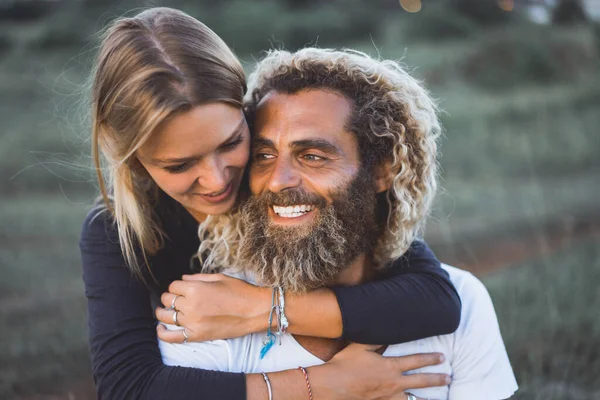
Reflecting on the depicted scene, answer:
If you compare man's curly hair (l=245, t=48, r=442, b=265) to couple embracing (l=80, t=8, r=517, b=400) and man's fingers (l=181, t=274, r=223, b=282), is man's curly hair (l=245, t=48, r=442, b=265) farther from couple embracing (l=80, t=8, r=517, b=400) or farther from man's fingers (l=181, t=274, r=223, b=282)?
man's fingers (l=181, t=274, r=223, b=282)

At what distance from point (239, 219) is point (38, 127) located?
11023 mm

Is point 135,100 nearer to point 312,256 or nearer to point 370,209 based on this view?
point 312,256

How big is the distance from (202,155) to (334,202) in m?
0.65

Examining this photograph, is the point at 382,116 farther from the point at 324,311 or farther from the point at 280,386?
the point at 280,386

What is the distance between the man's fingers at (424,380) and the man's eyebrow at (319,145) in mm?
1062

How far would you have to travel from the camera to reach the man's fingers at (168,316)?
9.02 ft

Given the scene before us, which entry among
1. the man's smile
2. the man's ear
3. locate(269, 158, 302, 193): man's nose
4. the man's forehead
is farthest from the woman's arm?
the man's forehead

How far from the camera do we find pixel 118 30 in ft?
9.71

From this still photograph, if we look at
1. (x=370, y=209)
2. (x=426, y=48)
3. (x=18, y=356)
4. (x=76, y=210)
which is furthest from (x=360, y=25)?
(x=370, y=209)

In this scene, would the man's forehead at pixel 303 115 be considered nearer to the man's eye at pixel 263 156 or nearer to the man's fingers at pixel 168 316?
the man's eye at pixel 263 156

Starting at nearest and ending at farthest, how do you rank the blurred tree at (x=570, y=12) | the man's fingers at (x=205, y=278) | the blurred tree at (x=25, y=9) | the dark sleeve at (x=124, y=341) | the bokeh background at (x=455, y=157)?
1. the dark sleeve at (x=124, y=341)
2. the man's fingers at (x=205, y=278)
3. the bokeh background at (x=455, y=157)
4. the blurred tree at (x=570, y=12)
5. the blurred tree at (x=25, y=9)

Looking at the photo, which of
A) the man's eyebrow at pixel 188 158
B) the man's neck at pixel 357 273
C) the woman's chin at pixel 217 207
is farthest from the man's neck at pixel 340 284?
the man's eyebrow at pixel 188 158

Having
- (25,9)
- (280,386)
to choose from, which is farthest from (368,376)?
(25,9)

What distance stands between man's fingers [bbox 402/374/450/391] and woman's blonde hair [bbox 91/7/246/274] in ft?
4.31
